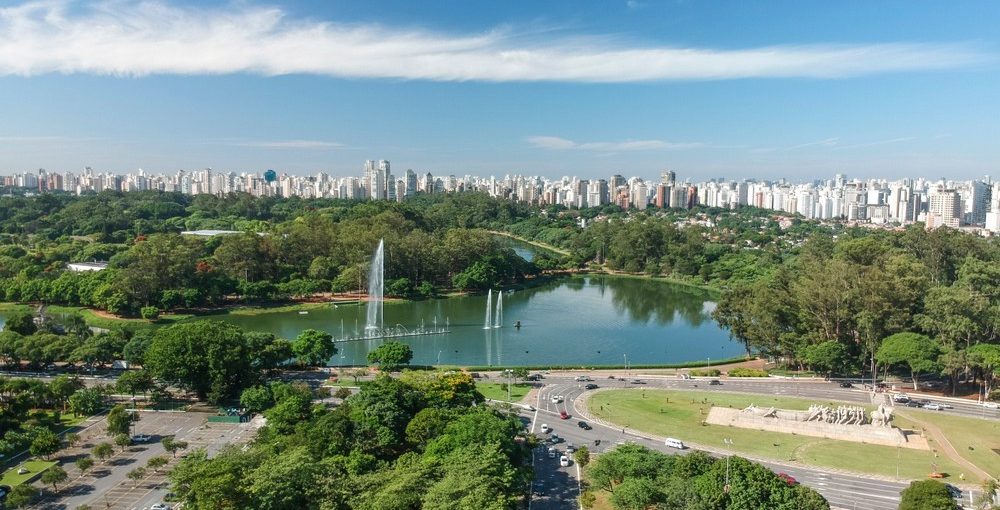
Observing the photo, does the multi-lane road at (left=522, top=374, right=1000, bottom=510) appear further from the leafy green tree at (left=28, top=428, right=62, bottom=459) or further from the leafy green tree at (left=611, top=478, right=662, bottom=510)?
the leafy green tree at (left=28, top=428, right=62, bottom=459)

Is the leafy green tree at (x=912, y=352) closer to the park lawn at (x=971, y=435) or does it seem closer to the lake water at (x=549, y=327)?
the park lawn at (x=971, y=435)

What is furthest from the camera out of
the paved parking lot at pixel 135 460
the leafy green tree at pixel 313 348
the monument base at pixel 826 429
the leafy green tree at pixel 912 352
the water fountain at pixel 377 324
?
the water fountain at pixel 377 324

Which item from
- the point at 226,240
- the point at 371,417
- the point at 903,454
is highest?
the point at 226,240

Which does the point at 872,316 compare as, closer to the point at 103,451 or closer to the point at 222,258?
the point at 103,451

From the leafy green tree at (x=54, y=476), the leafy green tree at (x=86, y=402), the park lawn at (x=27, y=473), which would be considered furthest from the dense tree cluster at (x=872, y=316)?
the park lawn at (x=27, y=473)

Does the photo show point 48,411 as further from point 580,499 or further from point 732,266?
point 732,266

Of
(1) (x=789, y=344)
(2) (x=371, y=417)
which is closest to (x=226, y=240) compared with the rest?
(2) (x=371, y=417)
